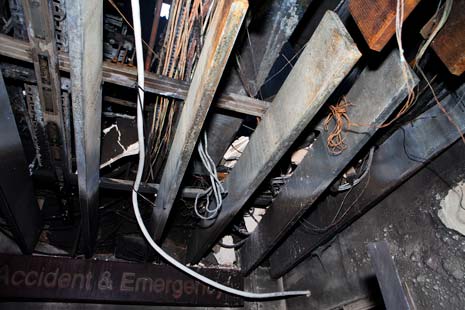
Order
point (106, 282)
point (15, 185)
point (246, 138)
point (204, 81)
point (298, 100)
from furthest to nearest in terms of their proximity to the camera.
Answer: point (106, 282), point (246, 138), point (15, 185), point (298, 100), point (204, 81)

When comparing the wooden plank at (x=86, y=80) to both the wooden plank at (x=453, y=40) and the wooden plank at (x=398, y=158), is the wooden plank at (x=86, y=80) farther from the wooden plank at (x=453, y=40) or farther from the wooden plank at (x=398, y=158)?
the wooden plank at (x=398, y=158)

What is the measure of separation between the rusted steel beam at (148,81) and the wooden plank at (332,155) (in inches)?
19.8

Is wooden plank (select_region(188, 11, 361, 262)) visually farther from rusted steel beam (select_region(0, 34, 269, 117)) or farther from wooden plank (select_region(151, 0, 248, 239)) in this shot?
wooden plank (select_region(151, 0, 248, 239))

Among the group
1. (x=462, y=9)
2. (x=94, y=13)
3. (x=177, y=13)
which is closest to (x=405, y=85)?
(x=462, y=9)

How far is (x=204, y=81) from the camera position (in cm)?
131

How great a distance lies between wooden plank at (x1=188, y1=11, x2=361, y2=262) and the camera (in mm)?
1228

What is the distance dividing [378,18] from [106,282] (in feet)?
9.76

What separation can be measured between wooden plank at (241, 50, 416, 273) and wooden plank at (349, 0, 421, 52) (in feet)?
1.11

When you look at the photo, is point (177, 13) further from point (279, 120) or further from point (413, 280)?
point (413, 280)

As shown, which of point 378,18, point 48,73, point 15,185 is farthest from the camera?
point 15,185

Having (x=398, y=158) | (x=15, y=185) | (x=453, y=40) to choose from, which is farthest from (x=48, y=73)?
(x=398, y=158)

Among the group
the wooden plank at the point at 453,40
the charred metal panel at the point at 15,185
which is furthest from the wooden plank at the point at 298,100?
the charred metal panel at the point at 15,185

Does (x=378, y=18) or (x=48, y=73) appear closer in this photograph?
(x=378, y=18)

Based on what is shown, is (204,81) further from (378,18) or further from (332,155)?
(332,155)
